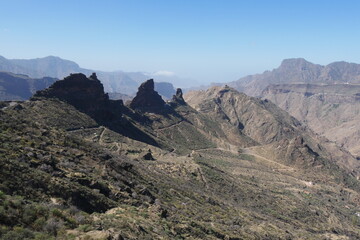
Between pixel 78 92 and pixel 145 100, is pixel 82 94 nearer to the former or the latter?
pixel 78 92

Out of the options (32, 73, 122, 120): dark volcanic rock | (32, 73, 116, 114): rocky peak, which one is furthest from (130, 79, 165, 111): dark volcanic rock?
(32, 73, 122, 120): dark volcanic rock

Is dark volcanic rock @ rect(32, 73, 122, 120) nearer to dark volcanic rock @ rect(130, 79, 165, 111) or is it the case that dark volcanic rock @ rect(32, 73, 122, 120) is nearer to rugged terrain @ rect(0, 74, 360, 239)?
rugged terrain @ rect(0, 74, 360, 239)

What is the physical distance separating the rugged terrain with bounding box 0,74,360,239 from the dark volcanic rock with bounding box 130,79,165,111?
2.09 ft

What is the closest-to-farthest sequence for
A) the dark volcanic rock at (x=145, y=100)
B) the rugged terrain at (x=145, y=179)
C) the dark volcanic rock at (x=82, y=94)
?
the rugged terrain at (x=145, y=179) < the dark volcanic rock at (x=82, y=94) < the dark volcanic rock at (x=145, y=100)

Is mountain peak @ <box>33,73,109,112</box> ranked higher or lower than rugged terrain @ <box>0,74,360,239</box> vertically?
higher

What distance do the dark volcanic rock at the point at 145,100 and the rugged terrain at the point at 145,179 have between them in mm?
637

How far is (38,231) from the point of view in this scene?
2109cm

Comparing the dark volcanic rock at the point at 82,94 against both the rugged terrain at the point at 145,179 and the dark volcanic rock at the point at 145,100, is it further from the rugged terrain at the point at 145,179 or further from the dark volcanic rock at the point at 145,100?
the dark volcanic rock at the point at 145,100

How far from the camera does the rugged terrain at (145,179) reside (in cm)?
2739

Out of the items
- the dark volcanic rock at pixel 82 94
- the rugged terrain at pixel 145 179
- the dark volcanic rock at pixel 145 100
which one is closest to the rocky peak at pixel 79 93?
the dark volcanic rock at pixel 82 94

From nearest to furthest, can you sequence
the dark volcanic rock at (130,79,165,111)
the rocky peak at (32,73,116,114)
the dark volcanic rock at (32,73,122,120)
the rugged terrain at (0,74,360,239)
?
the rugged terrain at (0,74,360,239) < the rocky peak at (32,73,116,114) < the dark volcanic rock at (32,73,122,120) < the dark volcanic rock at (130,79,165,111)

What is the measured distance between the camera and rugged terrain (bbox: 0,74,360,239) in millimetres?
27391

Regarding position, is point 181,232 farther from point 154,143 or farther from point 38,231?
point 154,143

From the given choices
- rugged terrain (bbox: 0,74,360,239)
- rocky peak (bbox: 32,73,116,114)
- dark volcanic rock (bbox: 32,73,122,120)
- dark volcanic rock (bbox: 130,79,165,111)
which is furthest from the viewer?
dark volcanic rock (bbox: 130,79,165,111)
